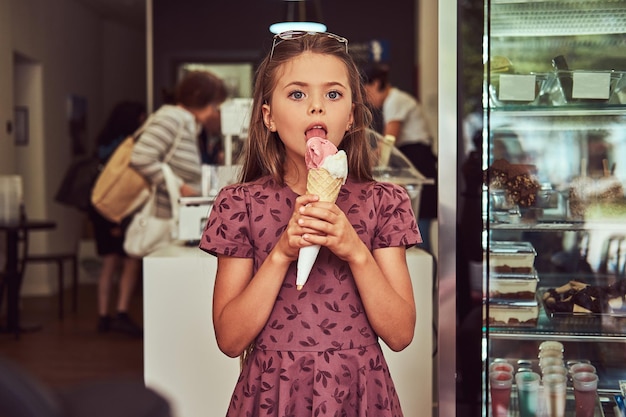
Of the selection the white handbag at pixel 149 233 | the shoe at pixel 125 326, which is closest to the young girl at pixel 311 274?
the white handbag at pixel 149 233

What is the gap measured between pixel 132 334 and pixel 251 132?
18.1 ft

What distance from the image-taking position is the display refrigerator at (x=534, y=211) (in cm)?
278

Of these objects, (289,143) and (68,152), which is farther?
(68,152)

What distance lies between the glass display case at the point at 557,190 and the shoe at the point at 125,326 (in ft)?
14.9

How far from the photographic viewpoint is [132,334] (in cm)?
716

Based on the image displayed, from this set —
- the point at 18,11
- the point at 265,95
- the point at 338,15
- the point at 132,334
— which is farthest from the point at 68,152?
the point at 265,95

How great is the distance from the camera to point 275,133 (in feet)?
6.39

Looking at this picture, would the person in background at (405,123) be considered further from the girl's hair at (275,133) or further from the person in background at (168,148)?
the girl's hair at (275,133)

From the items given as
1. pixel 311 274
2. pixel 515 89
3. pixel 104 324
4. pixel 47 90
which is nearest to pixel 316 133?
pixel 311 274

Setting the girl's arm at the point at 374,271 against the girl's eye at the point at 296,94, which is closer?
the girl's arm at the point at 374,271

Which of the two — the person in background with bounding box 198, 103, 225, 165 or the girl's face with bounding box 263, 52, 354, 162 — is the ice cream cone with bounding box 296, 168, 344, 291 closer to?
the girl's face with bounding box 263, 52, 354, 162

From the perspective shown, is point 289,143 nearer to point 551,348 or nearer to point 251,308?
point 251,308

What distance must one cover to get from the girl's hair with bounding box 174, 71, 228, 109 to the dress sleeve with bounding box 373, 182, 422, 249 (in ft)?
12.3

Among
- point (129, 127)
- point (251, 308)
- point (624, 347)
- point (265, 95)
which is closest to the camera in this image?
point (251, 308)
